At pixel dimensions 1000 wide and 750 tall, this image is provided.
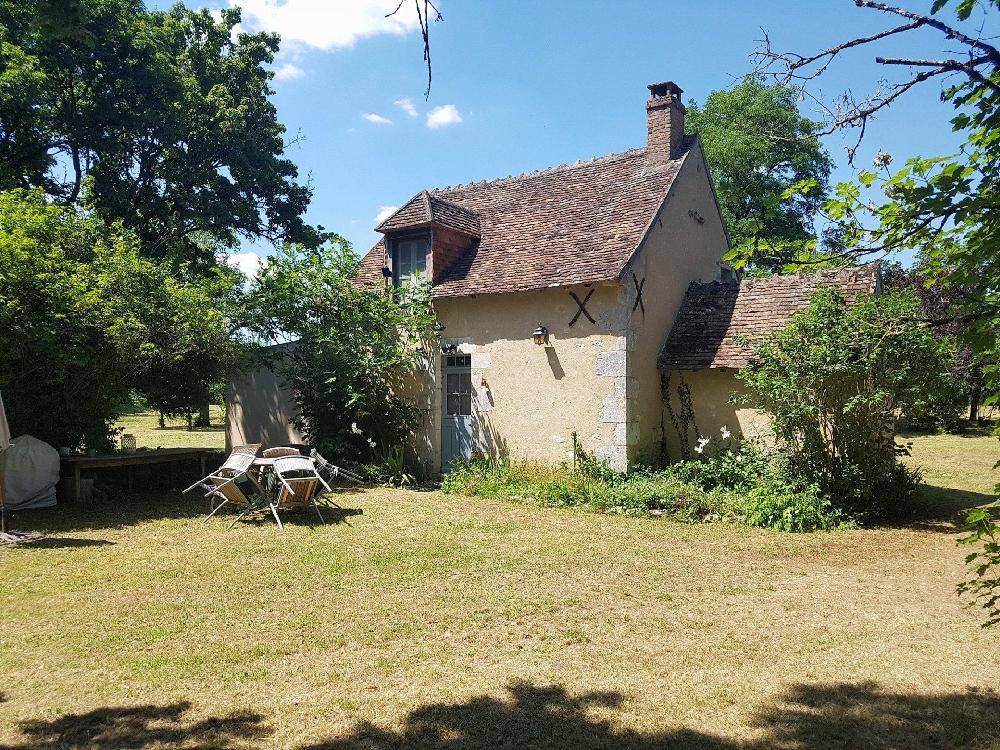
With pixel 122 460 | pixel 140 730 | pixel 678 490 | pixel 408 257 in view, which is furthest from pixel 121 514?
pixel 678 490

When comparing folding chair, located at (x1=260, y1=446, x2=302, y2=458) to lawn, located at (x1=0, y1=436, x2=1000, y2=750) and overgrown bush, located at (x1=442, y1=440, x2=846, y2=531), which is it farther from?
overgrown bush, located at (x1=442, y1=440, x2=846, y2=531)

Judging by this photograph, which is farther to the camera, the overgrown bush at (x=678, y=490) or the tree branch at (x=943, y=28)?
the overgrown bush at (x=678, y=490)

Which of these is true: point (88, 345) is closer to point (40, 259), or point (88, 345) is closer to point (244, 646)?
point (40, 259)

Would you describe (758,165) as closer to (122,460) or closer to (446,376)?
(446,376)

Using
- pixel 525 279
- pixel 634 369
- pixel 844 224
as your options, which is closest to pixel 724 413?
pixel 634 369

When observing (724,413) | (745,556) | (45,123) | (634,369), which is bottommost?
(745,556)

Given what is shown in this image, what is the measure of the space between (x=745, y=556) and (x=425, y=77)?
651 centimetres

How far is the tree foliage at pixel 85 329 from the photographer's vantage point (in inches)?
374

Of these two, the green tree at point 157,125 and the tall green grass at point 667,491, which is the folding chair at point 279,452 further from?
the green tree at point 157,125

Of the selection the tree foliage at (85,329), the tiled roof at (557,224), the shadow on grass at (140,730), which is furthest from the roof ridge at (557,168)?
the shadow on grass at (140,730)

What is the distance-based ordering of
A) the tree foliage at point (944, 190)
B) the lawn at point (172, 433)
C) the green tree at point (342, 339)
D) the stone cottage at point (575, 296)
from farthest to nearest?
the lawn at point (172, 433) < the green tree at point (342, 339) < the stone cottage at point (575, 296) < the tree foliage at point (944, 190)

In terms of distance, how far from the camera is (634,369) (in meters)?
11.8

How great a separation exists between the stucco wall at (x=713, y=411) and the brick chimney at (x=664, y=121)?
15.1 ft

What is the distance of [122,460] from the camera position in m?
11.1
